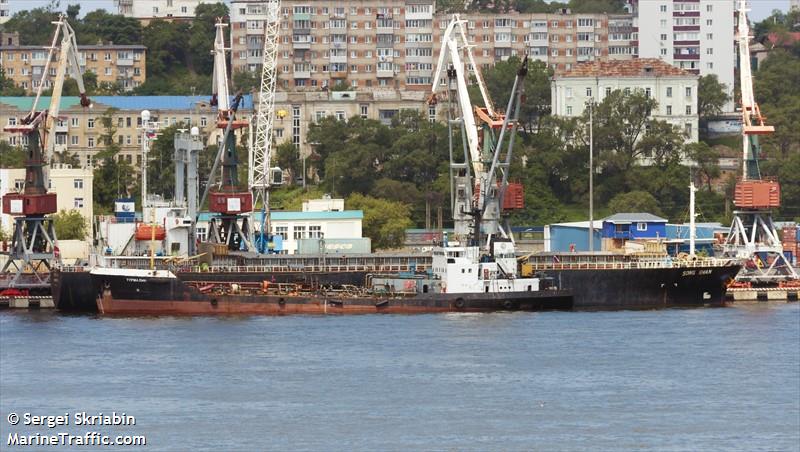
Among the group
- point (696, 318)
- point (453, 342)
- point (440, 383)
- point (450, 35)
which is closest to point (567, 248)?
point (450, 35)

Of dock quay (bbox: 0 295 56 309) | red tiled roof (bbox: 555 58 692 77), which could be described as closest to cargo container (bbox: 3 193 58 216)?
dock quay (bbox: 0 295 56 309)

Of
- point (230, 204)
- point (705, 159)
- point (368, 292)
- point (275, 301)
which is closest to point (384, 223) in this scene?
point (230, 204)

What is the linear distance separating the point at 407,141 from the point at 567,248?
3072 cm

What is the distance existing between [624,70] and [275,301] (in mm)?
68389

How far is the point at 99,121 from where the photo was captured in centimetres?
18150

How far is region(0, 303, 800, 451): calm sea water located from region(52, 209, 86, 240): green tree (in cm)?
2906

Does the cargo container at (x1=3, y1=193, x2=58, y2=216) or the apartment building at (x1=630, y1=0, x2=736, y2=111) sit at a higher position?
the apartment building at (x1=630, y1=0, x2=736, y2=111)

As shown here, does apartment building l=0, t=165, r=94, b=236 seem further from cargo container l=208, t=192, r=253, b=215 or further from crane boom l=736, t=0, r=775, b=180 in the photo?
crane boom l=736, t=0, r=775, b=180

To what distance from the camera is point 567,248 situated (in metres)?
137

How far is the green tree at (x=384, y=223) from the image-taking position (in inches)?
5733

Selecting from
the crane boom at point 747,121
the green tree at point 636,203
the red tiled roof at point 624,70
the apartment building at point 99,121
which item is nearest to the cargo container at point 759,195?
the crane boom at point 747,121

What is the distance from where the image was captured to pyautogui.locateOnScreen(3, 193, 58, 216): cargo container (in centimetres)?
12481

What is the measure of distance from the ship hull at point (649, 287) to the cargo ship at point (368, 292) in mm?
3196

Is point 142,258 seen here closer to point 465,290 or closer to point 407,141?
point 465,290
